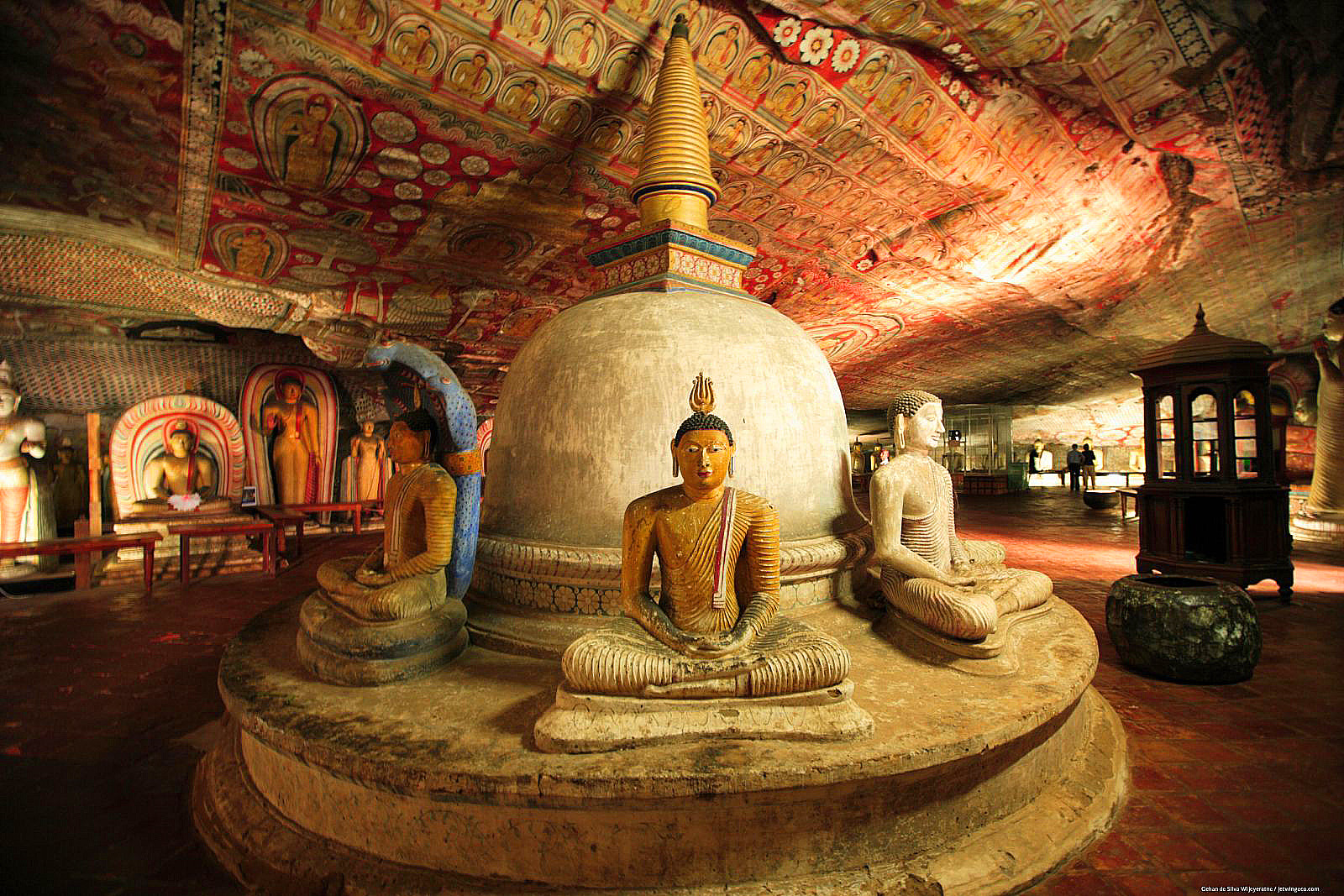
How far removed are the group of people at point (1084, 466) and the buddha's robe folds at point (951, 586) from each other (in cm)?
1670

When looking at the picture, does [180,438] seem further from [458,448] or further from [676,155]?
[676,155]

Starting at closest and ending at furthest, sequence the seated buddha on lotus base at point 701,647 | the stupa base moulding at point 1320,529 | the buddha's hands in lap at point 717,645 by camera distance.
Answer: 1. the seated buddha on lotus base at point 701,647
2. the buddha's hands in lap at point 717,645
3. the stupa base moulding at point 1320,529

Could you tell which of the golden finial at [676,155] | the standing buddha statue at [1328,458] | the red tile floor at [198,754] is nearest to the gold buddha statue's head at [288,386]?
the red tile floor at [198,754]

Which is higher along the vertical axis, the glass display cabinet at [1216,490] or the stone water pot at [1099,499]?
the glass display cabinet at [1216,490]

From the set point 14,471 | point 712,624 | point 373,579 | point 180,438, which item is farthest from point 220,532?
point 712,624

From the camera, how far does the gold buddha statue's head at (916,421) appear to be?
351 cm

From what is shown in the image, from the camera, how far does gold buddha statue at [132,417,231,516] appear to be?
7730 mm

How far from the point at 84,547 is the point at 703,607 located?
7155mm

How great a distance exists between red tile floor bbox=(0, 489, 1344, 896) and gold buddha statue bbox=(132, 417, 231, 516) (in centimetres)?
228

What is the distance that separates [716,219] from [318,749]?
676cm

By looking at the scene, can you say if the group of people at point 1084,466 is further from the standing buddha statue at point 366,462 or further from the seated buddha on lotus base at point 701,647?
the seated buddha on lotus base at point 701,647

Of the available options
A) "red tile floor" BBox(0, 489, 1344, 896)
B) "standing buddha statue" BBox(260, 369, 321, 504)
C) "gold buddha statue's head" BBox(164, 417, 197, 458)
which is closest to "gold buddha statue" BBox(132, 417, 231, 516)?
"gold buddha statue's head" BBox(164, 417, 197, 458)

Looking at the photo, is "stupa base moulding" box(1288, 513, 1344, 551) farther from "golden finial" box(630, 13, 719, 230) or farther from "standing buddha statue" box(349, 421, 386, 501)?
"standing buddha statue" box(349, 421, 386, 501)

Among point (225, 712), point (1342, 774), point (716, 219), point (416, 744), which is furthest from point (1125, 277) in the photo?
point (225, 712)
